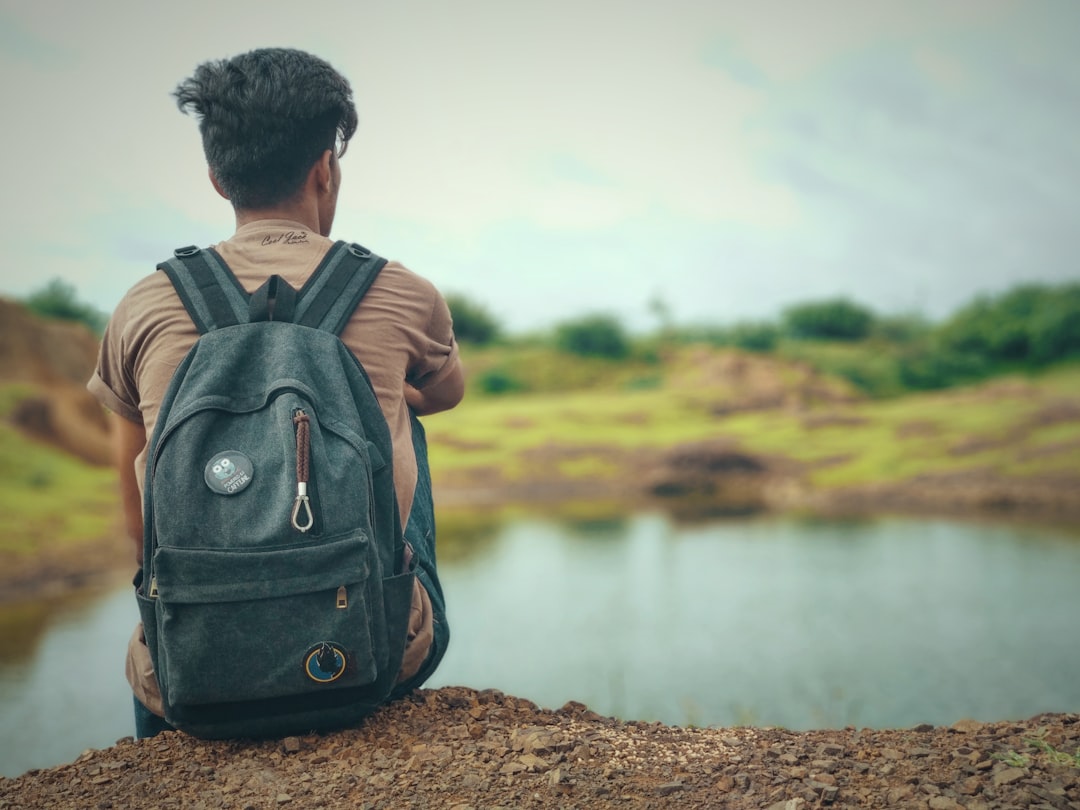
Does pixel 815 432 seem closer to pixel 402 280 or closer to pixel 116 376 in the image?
pixel 402 280

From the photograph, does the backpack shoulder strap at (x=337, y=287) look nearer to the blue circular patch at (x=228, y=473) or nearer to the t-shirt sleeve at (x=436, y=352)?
the t-shirt sleeve at (x=436, y=352)

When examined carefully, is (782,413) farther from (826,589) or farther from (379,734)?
(379,734)

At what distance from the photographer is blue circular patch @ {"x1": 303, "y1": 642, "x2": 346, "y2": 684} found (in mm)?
1980

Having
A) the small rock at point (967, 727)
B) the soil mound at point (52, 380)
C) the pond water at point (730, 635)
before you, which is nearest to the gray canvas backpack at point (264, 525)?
the small rock at point (967, 727)

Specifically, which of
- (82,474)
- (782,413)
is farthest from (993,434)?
(82,474)

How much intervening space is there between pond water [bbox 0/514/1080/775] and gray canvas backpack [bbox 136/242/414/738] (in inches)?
127

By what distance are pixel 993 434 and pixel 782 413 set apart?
5.83 meters

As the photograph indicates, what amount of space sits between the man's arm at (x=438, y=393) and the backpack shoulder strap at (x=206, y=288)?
20.7 inches

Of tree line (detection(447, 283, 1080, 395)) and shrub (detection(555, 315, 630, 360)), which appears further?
shrub (detection(555, 315, 630, 360))

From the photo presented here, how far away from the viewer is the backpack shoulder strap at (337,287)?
2.16 metres

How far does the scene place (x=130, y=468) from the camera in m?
2.35

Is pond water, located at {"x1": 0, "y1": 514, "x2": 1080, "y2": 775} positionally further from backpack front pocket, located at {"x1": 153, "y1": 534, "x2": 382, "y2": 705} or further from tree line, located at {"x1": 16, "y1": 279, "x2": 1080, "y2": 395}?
tree line, located at {"x1": 16, "y1": 279, "x2": 1080, "y2": 395}

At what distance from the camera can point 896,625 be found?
9.86m

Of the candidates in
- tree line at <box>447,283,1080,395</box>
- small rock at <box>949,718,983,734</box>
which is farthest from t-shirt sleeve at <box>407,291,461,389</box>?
tree line at <box>447,283,1080,395</box>
